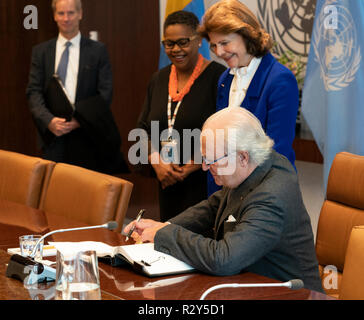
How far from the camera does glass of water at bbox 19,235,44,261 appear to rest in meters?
2.40

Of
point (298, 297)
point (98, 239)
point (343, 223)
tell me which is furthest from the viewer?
point (343, 223)

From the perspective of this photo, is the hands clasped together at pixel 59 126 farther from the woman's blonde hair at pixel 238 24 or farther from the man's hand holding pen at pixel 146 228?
the man's hand holding pen at pixel 146 228

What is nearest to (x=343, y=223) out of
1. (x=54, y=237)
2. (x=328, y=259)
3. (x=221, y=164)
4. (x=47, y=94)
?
(x=328, y=259)

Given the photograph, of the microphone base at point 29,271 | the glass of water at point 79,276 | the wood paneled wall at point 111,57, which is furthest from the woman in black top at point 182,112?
the wood paneled wall at point 111,57

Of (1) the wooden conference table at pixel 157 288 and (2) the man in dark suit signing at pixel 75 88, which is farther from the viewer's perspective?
(2) the man in dark suit signing at pixel 75 88

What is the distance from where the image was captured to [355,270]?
85.1 inches

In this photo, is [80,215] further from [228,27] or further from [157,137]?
[228,27]

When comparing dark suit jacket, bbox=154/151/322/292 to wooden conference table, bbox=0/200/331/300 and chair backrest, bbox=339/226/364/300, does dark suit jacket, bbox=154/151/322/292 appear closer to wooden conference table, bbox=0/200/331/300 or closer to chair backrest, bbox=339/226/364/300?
wooden conference table, bbox=0/200/331/300

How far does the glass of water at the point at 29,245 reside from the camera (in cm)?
240

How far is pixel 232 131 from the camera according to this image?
7.89ft

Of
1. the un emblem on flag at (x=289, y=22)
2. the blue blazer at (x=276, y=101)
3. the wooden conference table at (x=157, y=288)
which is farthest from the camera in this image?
the un emblem on flag at (x=289, y=22)

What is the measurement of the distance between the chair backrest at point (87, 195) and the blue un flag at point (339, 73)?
1.48m

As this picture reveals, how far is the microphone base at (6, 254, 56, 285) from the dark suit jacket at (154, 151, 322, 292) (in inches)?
16.5

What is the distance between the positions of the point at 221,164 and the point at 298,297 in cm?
61
